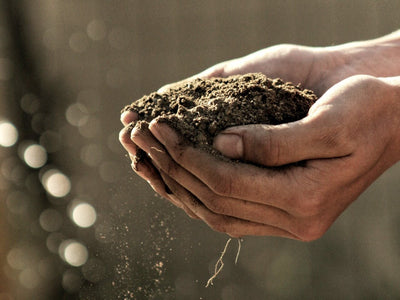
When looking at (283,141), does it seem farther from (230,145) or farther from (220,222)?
(220,222)

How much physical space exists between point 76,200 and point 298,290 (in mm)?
1997

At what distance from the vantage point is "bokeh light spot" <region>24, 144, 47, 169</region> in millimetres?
4109

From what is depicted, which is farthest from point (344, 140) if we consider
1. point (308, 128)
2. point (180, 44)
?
point (180, 44)

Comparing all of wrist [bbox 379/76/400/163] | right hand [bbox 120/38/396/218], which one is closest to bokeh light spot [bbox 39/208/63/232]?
right hand [bbox 120/38/396/218]

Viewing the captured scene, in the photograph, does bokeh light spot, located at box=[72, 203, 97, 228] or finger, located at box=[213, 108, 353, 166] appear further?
bokeh light spot, located at box=[72, 203, 97, 228]

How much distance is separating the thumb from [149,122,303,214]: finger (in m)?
0.04

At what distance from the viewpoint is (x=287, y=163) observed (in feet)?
5.50

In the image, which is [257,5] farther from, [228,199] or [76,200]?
[228,199]

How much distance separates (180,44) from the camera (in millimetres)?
4020

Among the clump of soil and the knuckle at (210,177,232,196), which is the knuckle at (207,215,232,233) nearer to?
the knuckle at (210,177,232,196)

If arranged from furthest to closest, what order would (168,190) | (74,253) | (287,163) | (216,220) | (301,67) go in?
(74,253)
(301,67)
(168,190)
(216,220)
(287,163)

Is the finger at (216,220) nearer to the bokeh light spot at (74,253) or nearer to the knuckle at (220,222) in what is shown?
the knuckle at (220,222)

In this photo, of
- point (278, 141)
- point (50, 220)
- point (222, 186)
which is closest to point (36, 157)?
→ point (50, 220)

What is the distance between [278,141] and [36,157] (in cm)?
307
